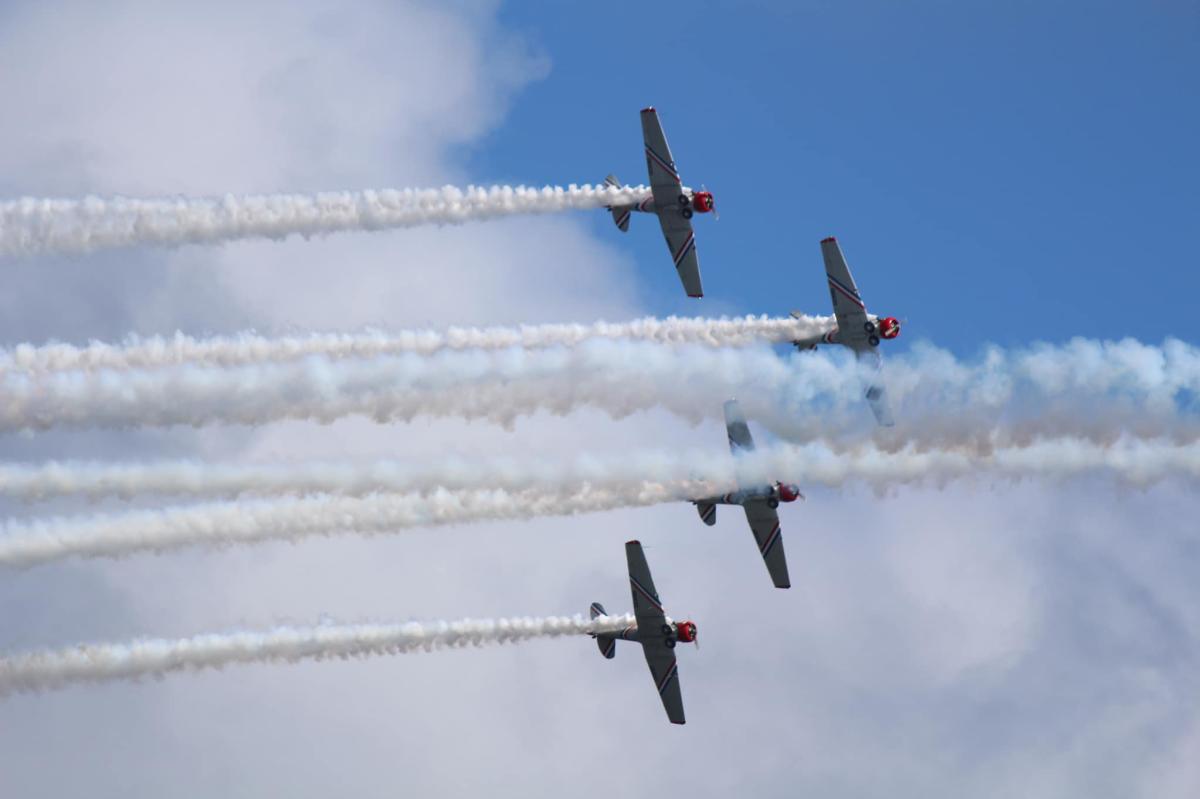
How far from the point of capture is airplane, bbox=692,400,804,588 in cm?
6366

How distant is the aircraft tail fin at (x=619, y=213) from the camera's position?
65.8 m

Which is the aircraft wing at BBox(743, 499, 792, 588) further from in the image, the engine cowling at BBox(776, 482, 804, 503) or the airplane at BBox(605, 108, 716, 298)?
the airplane at BBox(605, 108, 716, 298)

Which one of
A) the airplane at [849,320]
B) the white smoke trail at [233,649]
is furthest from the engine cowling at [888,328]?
the white smoke trail at [233,649]

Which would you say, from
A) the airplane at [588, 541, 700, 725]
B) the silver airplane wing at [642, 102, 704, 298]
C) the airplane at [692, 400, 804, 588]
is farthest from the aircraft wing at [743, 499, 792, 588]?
the silver airplane wing at [642, 102, 704, 298]

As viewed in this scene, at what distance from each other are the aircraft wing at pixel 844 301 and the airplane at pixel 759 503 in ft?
12.6

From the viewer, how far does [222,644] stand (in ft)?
179

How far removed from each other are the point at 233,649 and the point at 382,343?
8.98 m

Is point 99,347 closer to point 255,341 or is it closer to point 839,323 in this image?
point 255,341

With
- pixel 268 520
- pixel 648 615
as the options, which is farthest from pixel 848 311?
pixel 268 520

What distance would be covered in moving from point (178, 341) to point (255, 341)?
7.02 ft

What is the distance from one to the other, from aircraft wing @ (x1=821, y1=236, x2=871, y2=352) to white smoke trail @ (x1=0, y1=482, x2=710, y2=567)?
29.8 feet

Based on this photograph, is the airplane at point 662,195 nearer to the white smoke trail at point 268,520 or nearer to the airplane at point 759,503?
the airplane at point 759,503

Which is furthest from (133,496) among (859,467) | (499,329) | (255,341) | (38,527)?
(859,467)

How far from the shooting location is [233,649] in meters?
54.8
